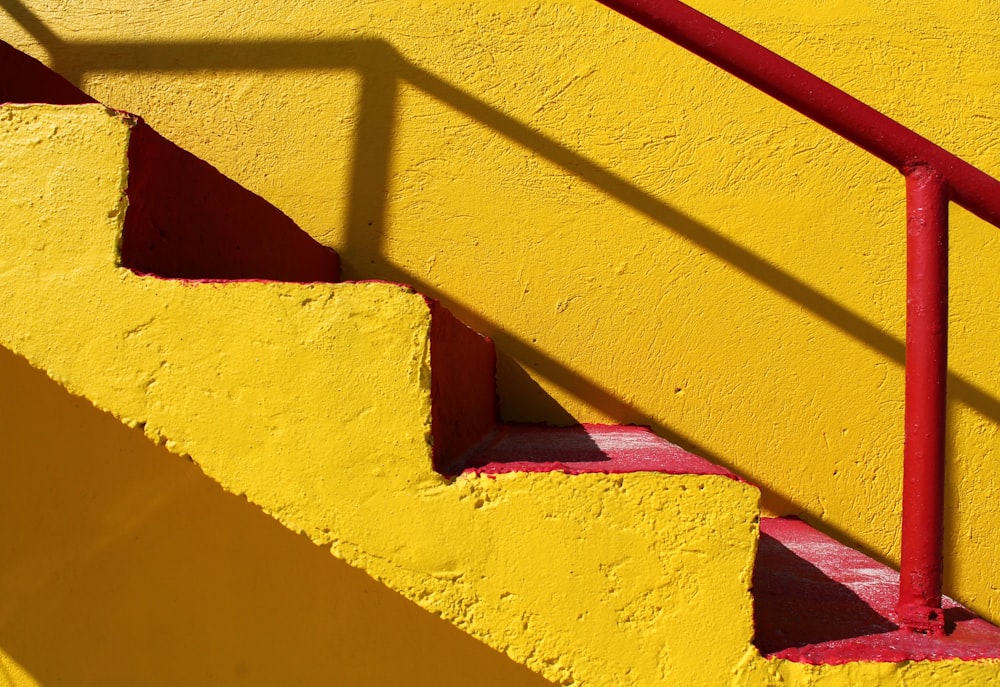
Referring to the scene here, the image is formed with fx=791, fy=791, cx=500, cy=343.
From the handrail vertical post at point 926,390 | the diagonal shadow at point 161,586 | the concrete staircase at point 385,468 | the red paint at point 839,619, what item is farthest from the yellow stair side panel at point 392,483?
the diagonal shadow at point 161,586

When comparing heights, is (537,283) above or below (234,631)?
above

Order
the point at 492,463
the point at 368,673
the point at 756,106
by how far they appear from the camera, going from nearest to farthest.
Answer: the point at 492,463 → the point at 368,673 → the point at 756,106

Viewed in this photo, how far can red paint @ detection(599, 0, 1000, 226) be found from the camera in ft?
4.09

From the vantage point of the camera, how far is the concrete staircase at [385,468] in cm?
117

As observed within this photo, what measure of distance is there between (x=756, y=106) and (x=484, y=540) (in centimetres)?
177

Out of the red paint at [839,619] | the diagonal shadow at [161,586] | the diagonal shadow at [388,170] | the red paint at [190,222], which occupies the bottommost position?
the diagonal shadow at [161,586]

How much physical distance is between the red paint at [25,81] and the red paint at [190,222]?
1.47 ft

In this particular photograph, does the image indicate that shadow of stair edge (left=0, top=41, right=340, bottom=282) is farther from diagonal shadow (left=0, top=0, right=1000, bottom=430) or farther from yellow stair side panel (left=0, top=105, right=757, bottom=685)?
diagonal shadow (left=0, top=0, right=1000, bottom=430)

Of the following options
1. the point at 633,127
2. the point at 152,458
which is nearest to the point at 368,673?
the point at 152,458

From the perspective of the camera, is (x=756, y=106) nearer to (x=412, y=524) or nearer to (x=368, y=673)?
(x=412, y=524)

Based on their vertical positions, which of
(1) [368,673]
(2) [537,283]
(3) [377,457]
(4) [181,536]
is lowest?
(1) [368,673]

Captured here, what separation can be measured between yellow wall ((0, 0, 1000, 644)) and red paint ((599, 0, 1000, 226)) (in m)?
1.10

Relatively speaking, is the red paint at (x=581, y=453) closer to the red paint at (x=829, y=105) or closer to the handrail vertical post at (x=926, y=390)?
the handrail vertical post at (x=926, y=390)

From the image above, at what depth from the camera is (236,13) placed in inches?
99.6
